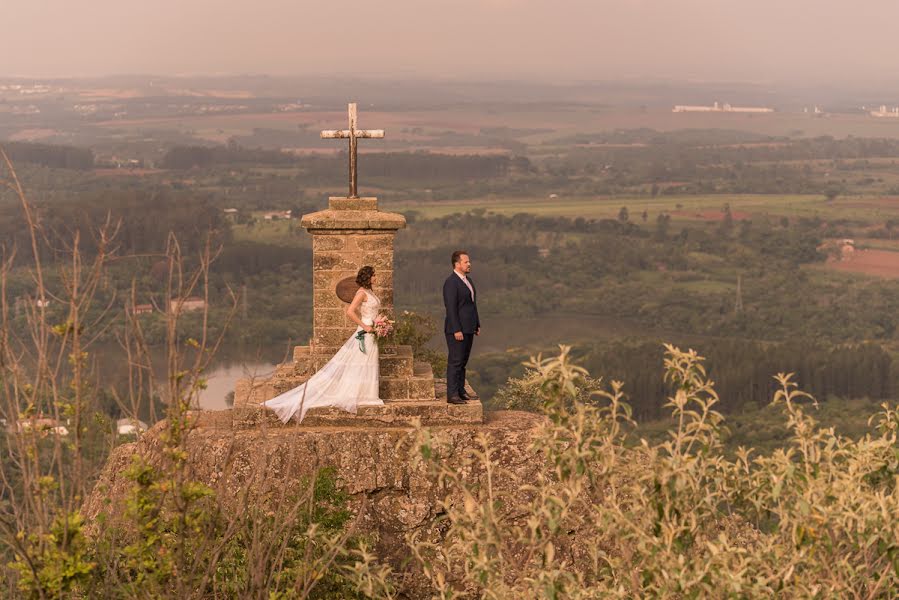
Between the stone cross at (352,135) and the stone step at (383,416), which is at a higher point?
the stone cross at (352,135)

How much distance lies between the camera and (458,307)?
49.0ft

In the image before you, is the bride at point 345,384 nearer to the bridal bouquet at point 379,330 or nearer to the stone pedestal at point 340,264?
the bridal bouquet at point 379,330

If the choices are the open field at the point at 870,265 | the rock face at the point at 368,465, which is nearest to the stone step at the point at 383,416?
the rock face at the point at 368,465

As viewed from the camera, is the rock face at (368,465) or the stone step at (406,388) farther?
the stone step at (406,388)

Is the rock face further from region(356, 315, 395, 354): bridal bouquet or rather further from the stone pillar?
the stone pillar

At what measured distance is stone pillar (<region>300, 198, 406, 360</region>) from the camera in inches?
656

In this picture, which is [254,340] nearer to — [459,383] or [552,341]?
[552,341]

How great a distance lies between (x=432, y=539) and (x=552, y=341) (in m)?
118

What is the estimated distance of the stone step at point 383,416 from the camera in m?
15.5

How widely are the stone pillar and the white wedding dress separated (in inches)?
38.1

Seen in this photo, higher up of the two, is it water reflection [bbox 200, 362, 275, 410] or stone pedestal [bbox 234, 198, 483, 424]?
stone pedestal [bbox 234, 198, 483, 424]

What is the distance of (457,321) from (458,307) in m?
0.18

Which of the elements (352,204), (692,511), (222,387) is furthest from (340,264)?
Result: (222,387)

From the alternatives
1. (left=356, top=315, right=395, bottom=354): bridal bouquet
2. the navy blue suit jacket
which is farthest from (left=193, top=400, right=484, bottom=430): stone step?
the navy blue suit jacket
